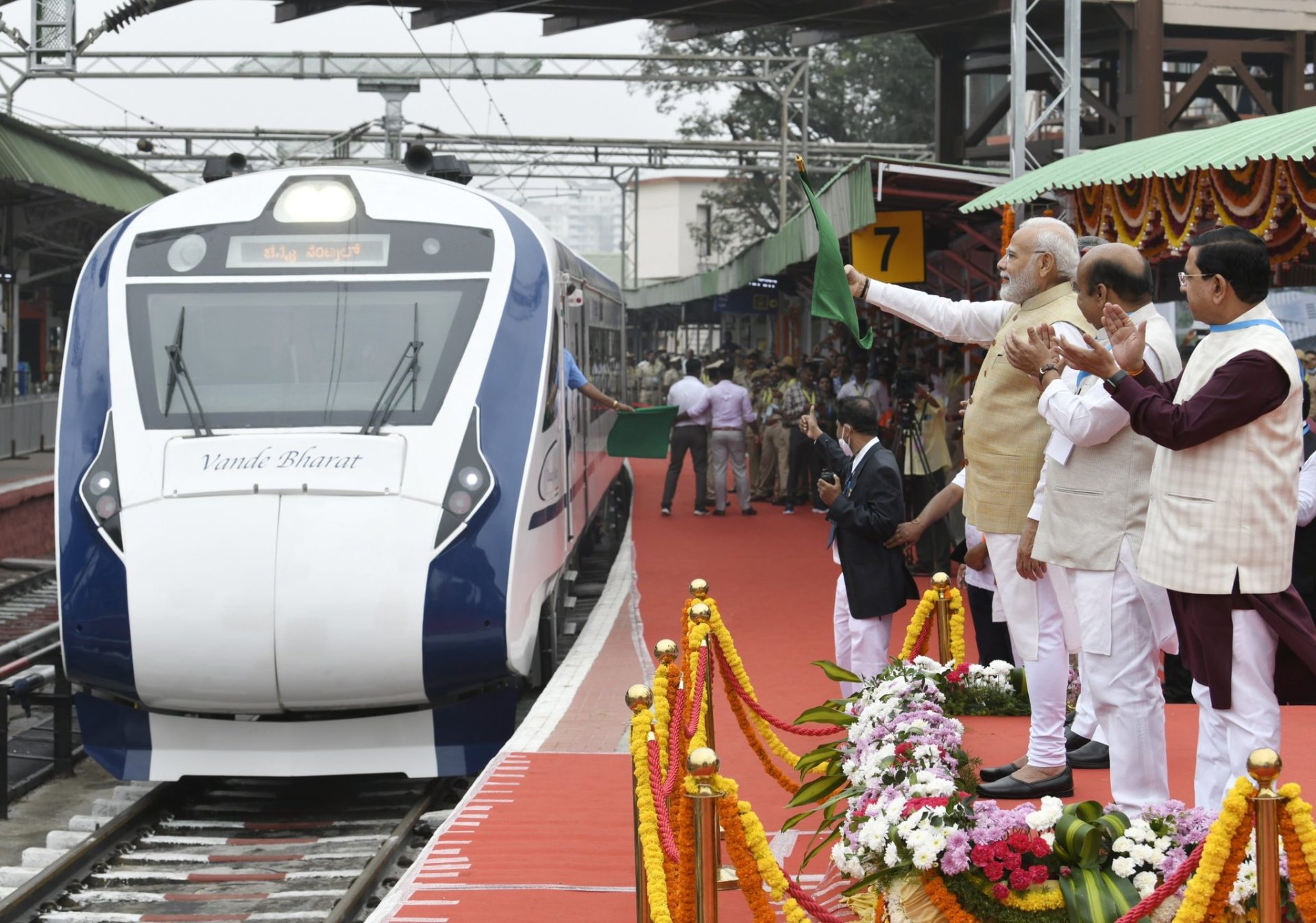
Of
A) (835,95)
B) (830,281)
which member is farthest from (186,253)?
(835,95)

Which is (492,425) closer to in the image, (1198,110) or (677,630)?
(677,630)

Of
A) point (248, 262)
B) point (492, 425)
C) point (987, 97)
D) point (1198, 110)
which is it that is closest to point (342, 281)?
point (248, 262)

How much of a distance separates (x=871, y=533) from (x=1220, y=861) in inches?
152

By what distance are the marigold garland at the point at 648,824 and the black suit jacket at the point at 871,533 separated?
2991mm

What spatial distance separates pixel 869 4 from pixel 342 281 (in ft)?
42.1

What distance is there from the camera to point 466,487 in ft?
26.2

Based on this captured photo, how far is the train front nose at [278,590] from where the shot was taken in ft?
24.3

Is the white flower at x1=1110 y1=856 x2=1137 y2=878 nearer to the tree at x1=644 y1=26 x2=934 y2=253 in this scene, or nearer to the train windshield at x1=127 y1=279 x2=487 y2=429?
the train windshield at x1=127 y1=279 x2=487 y2=429

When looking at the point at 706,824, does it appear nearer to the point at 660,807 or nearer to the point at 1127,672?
the point at 660,807

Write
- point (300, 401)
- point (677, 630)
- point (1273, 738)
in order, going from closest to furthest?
point (1273, 738) → point (300, 401) → point (677, 630)

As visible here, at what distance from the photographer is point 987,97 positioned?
35312 millimetres

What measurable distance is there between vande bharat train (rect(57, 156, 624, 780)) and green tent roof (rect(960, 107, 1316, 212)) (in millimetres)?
3374

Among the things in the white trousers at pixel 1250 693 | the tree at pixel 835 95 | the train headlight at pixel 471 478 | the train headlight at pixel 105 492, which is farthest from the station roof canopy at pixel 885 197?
the tree at pixel 835 95

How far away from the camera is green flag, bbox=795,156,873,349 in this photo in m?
6.83
